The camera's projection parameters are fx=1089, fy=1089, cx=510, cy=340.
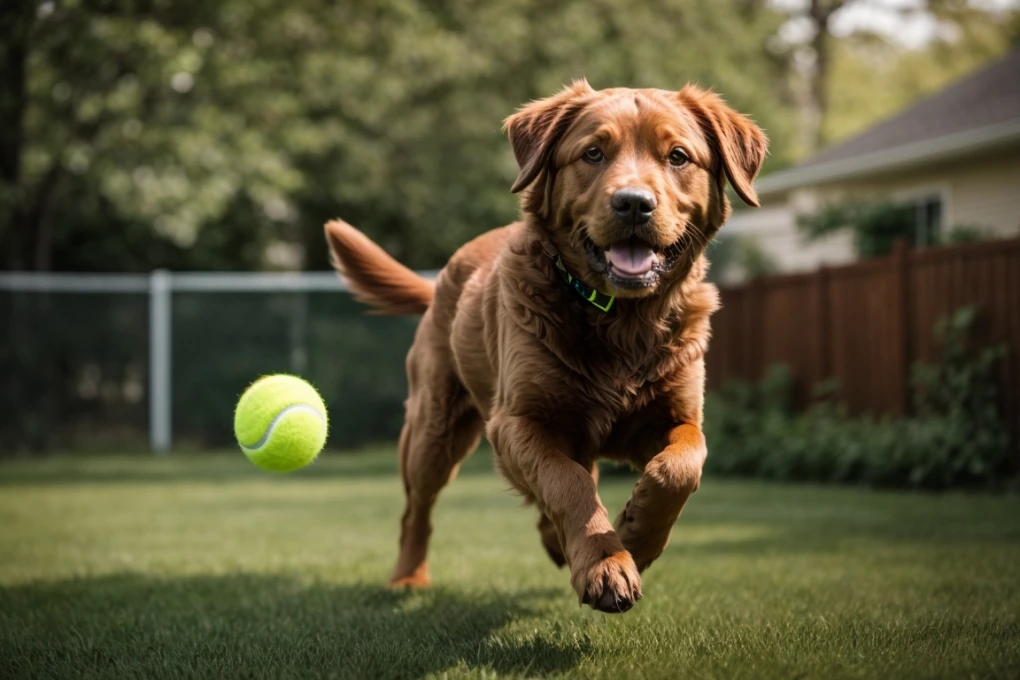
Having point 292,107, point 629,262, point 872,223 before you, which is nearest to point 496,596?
point 629,262

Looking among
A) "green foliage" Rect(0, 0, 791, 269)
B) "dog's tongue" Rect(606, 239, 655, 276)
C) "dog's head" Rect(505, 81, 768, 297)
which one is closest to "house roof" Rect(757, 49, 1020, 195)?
"green foliage" Rect(0, 0, 791, 269)

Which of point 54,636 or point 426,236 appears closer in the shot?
point 54,636

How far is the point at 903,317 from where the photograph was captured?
10766 mm

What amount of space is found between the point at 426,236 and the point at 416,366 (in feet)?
55.0

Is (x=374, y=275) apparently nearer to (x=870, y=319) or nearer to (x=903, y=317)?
(x=903, y=317)

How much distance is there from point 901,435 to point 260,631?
7.90 m

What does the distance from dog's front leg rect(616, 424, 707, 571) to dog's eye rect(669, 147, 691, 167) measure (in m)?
0.97

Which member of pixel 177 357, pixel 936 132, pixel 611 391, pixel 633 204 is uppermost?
pixel 936 132

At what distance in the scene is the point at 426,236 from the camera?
72.1 ft

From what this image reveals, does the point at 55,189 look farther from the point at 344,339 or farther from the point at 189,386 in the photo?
the point at 344,339

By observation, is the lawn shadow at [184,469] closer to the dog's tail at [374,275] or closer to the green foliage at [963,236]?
the green foliage at [963,236]

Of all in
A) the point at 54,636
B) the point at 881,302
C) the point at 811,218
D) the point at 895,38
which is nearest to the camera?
the point at 54,636

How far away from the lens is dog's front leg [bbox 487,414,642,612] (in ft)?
10.5

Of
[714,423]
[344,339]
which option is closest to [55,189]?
[344,339]
